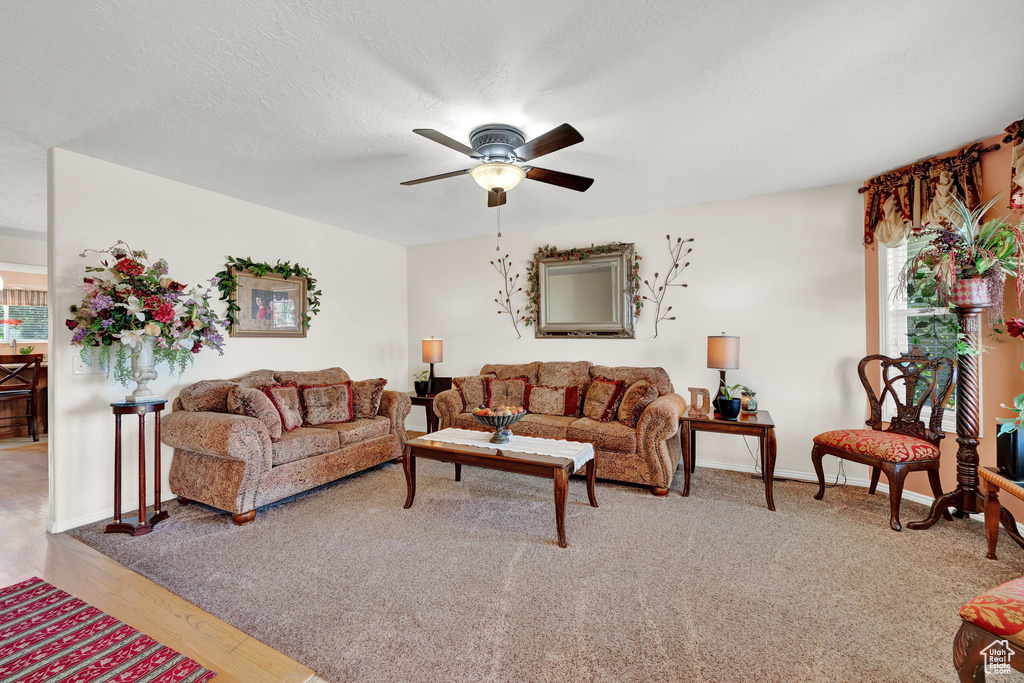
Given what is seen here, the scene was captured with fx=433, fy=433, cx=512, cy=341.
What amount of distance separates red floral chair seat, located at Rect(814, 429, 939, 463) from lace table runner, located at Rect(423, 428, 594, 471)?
169 cm

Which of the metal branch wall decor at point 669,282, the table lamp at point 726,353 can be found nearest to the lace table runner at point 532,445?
the table lamp at point 726,353

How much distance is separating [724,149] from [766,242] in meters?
1.33

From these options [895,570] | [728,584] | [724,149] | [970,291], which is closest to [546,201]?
[724,149]

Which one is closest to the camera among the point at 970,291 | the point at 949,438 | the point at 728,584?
the point at 728,584

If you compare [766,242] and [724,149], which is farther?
[766,242]

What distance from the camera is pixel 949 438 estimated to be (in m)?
3.05

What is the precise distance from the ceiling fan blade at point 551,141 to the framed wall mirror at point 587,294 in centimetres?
227

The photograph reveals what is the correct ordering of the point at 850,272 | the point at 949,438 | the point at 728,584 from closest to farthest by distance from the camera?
the point at 728,584, the point at 949,438, the point at 850,272

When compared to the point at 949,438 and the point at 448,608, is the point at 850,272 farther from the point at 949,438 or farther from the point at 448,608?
the point at 448,608

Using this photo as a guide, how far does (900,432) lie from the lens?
304 cm

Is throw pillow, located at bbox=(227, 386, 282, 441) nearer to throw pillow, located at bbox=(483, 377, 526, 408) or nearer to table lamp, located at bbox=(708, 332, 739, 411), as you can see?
throw pillow, located at bbox=(483, 377, 526, 408)

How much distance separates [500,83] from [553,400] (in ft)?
9.26

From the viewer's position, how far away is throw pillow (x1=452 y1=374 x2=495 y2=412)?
4.40 metres

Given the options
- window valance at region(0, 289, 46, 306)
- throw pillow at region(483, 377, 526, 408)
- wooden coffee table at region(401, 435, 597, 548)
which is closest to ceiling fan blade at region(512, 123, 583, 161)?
wooden coffee table at region(401, 435, 597, 548)
